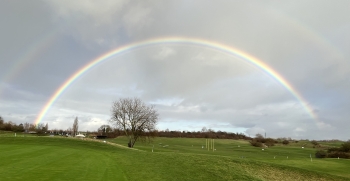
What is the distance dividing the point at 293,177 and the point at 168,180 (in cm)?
1618

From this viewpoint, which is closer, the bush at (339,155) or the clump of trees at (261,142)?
the bush at (339,155)

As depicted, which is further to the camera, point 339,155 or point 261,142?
point 261,142

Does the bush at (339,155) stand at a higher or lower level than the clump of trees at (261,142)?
higher

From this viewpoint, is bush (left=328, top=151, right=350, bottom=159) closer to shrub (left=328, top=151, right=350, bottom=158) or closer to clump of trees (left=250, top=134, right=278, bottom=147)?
shrub (left=328, top=151, right=350, bottom=158)

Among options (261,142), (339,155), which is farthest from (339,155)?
(261,142)

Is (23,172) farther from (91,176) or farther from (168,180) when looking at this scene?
(168,180)

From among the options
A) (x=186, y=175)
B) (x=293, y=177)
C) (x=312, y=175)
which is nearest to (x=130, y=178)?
(x=186, y=175)

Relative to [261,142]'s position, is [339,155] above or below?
above

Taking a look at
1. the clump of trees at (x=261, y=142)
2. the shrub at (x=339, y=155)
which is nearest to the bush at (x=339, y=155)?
the shrub at (x=339, y=155)

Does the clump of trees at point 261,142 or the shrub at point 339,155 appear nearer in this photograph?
the shrub at point 339,155

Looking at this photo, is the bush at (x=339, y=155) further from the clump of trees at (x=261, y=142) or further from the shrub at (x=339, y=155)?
the clump of trees at (x=261, y=142)

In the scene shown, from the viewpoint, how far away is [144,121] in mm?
61219

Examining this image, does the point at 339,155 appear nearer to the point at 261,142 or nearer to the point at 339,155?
the point at 339,155

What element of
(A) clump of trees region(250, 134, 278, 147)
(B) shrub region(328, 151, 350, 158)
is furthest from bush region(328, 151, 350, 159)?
(A) clump of trees region(250, 134, 278, 147)
